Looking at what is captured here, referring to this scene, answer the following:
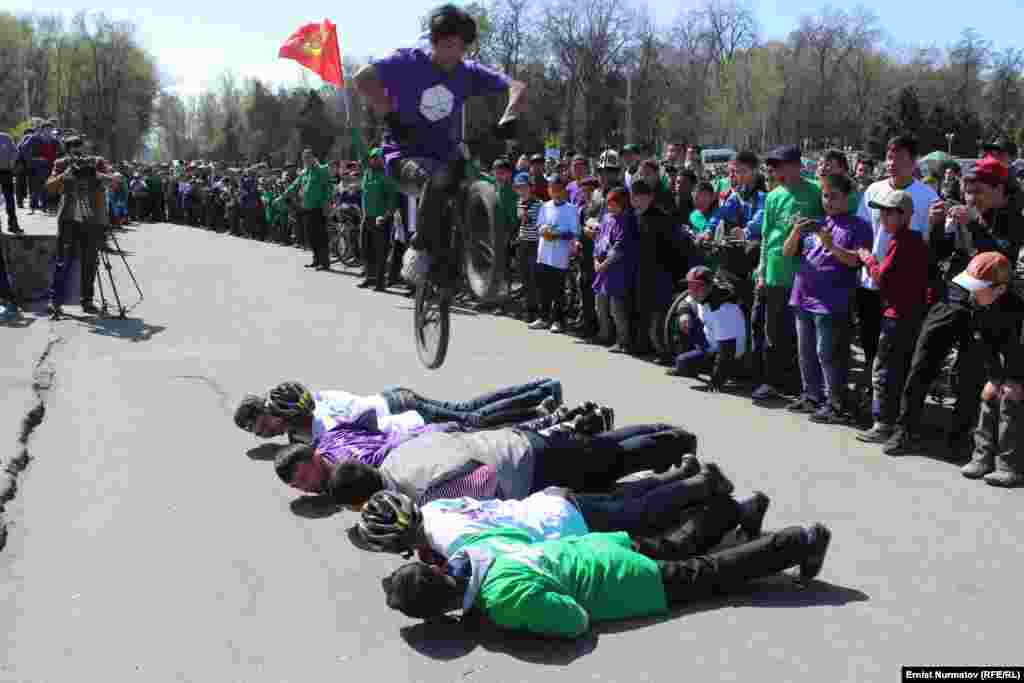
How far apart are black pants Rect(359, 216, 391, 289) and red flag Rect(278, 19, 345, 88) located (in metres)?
7.16

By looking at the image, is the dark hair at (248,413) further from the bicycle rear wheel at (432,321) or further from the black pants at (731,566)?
the black pants at (731,566)

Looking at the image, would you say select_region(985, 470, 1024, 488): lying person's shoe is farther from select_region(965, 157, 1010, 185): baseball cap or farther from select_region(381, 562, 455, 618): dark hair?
select_region(381, 562, 455, 618): dark hair

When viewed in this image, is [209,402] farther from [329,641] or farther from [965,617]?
[965,617]

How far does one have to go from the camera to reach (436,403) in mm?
6352

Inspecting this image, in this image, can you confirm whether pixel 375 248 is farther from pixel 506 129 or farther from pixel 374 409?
pixel 506 129

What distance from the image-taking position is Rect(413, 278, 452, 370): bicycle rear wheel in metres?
6.08

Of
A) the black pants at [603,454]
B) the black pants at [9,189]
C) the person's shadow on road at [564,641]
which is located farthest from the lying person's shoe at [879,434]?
the black pants at [9,189]

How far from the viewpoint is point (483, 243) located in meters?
5.63

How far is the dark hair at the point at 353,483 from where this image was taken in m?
5.06

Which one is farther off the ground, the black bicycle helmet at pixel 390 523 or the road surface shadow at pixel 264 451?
the black bicycle helmet at pixel 390 523

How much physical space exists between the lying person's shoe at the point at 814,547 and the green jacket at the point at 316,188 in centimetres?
1438

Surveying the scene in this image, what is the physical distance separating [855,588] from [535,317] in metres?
8.15

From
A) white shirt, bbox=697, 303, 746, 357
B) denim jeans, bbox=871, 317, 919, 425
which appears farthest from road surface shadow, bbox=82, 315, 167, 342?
denim jeans, bbox=871, 317, 919, 425

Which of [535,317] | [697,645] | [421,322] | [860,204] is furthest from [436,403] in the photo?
[535,317]
